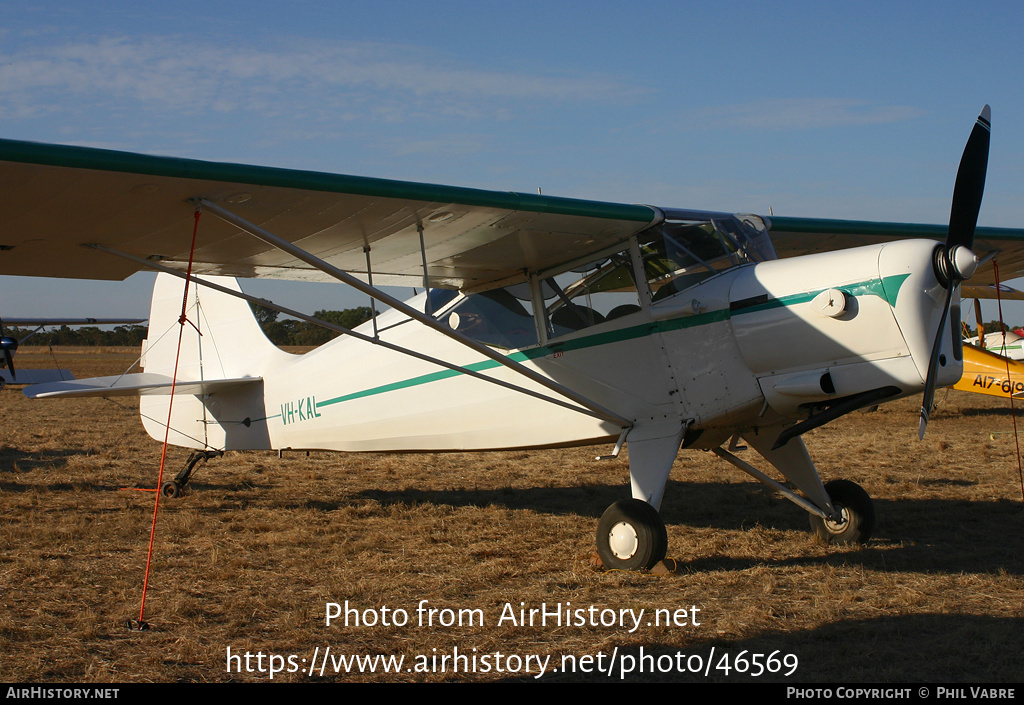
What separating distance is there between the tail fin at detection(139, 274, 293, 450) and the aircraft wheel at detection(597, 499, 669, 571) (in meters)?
4.30

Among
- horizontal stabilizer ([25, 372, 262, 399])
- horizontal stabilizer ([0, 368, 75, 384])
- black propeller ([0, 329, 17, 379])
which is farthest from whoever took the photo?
horizontal stabilizer ([0, 368, 75, 384])

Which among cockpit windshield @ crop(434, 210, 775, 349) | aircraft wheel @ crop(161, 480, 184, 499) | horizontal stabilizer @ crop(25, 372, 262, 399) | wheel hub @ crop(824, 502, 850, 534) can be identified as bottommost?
wheel hub @ crop(824, 502, 850, 534)

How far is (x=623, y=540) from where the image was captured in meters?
5.29

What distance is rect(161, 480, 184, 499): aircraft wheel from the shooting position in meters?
8.48

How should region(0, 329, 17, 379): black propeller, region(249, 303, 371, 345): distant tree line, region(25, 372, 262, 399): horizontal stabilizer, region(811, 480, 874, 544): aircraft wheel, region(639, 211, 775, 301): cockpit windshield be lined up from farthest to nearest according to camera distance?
region(249, 303, 371, 345): distant tree line → region(0, 329, 17, 379): black propeller → region(25, 372, 262, 399): horizontal stabilizer → region(811, 480, 874, 544): aircraft wheel → region(639, 211, 775, 301): cockpit windshield

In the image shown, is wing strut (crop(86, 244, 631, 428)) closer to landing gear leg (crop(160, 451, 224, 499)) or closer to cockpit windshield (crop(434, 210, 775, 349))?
cockpit windshield (crop(434, 210, 775, 349))

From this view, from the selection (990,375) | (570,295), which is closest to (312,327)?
(990,375)

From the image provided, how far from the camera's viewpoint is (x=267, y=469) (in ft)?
35.0

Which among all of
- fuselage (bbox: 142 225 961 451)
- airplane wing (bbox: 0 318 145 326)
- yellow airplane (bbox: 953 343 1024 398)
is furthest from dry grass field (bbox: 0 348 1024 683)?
airplane wing (bbox: 0 318 145 326)

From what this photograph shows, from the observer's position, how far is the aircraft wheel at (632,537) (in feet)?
17.0

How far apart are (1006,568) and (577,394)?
A: 3044mm

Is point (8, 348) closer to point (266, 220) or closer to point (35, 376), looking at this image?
point (35, 376)

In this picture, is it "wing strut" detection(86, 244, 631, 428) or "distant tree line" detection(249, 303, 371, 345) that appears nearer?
"wing strut" detection(86, 244, 631, 428)

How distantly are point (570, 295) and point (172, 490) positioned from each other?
16.6ft
